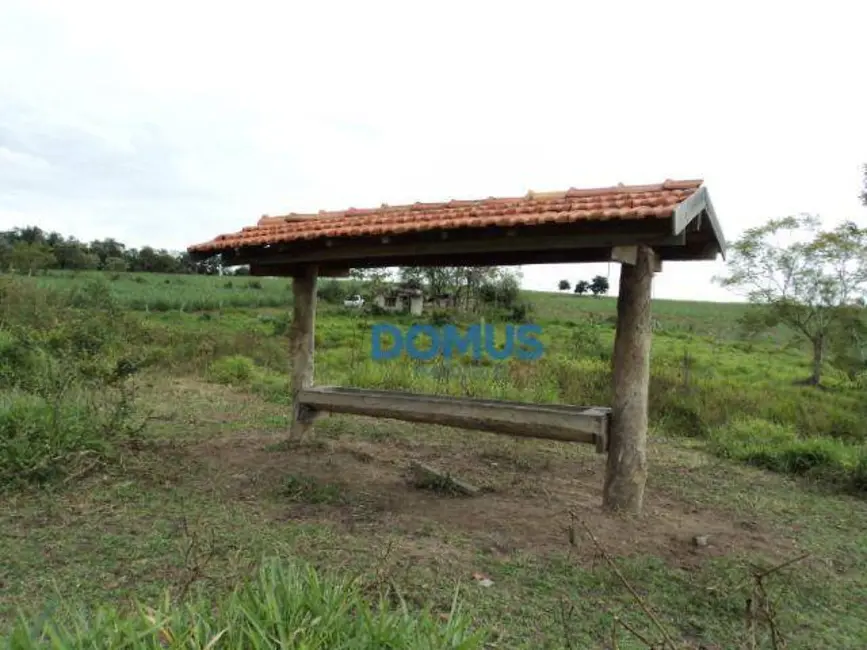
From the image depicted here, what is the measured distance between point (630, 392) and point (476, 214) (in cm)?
188

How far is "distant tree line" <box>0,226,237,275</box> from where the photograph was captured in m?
27.1

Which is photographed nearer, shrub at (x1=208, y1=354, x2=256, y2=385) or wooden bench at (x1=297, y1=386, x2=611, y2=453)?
wooden bench at (x1=297, y1=386, x2=611, y2=453)

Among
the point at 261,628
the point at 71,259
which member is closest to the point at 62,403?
the point at 261,628

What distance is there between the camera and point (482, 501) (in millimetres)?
5059

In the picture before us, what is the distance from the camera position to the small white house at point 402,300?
2425 centimetres

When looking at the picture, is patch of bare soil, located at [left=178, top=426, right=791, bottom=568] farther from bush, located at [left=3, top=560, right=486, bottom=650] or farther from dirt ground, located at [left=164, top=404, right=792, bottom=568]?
bush, located at [left=3, top=560, right=486, bottom=650]

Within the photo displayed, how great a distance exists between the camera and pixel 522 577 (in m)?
3.55

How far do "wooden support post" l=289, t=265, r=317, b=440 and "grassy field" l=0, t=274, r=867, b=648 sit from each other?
30 centimetres

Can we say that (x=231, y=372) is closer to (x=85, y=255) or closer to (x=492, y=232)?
(x=492, y=232)

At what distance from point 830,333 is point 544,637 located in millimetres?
19765

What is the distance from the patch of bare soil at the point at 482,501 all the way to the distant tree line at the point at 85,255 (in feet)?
82.6

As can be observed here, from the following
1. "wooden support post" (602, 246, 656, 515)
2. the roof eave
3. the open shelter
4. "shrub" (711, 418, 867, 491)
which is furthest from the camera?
"shrub" (711, 418, 867, 491)

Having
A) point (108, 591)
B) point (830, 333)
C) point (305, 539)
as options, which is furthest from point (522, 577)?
point (830, 333)

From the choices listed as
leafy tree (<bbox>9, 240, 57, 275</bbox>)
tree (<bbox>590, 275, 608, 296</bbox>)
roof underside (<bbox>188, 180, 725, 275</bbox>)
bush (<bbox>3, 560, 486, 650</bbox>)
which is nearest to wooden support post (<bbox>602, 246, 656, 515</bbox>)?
roof underside (<bbox>188, 180, 725, 275</bbox>)
